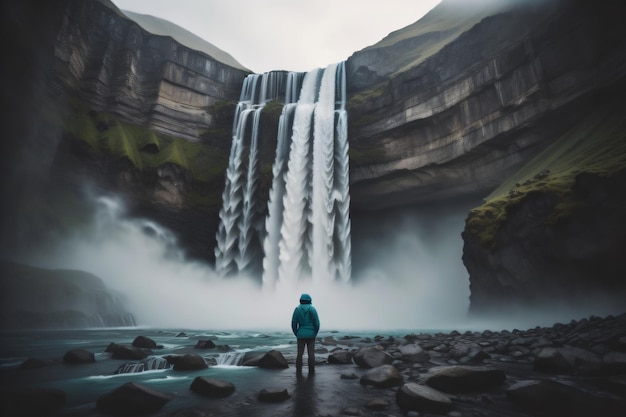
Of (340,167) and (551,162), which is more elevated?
(340,167)

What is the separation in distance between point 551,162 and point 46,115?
39.9m

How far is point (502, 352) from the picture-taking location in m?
10.6

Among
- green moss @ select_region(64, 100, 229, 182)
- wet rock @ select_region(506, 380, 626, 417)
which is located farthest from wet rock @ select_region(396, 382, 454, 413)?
green moss @ select_region(64, 100, 229, 182)

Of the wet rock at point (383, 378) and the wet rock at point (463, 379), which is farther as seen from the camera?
the wet rock at point (383, 378)

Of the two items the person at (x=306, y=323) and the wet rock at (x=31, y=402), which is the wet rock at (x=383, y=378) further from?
the wet rock at (x=31, y=402)

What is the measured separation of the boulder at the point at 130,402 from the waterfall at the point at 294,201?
2746 centimetres

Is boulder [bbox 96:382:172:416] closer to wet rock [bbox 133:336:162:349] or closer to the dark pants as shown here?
the dark pants

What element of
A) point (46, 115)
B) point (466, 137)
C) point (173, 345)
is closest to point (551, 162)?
point (466, 137)

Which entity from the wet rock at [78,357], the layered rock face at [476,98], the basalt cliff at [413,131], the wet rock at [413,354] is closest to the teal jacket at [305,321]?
the wet rock at [413,354]

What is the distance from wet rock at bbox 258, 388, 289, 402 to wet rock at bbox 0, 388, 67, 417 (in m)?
3.32

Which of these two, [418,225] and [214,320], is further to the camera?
[418,225]

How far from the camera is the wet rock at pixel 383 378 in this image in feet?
22.8

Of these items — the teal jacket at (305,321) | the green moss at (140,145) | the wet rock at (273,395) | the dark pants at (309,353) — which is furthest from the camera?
the green moss at (140,145)

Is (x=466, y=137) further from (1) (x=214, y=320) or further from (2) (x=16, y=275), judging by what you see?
(2) (x=16, y=275)
